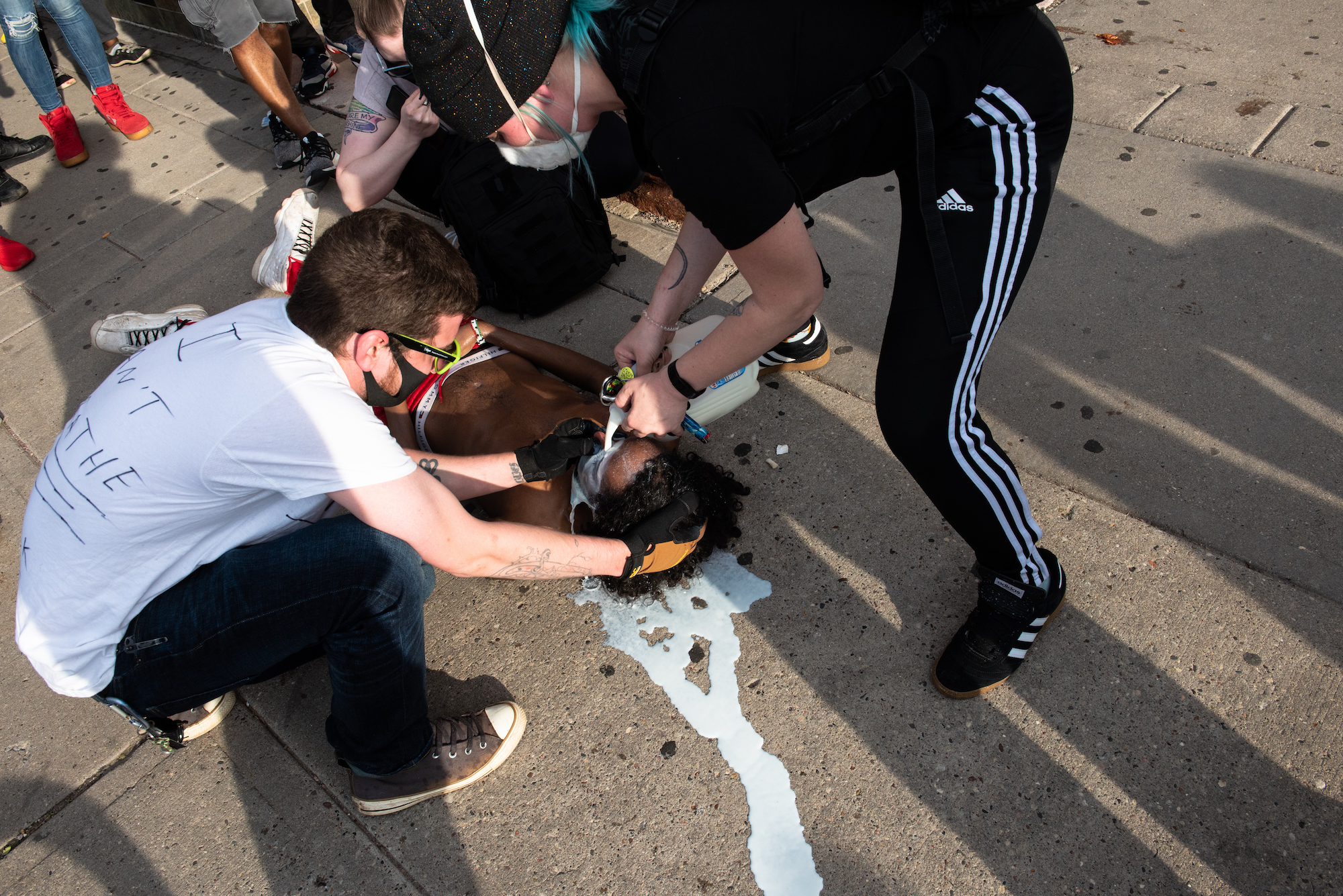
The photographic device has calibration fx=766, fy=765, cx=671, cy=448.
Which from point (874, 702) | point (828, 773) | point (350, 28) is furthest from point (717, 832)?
point (350, 28)

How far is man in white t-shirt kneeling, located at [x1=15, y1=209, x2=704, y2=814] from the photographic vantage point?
1692 mm

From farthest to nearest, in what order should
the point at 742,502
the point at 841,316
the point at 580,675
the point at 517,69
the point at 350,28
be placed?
the point at 350,28 → the point at 841,316 → the point at 742,502 → the point at 580,675 → the point at 517,69

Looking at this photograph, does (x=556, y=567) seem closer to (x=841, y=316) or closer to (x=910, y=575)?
(x=910, y=575)

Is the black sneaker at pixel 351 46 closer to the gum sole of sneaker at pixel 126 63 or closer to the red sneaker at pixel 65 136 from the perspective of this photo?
the red sneaker at pixel 65 136

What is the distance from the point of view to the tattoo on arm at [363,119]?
313cm

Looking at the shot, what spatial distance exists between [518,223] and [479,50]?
1686mm

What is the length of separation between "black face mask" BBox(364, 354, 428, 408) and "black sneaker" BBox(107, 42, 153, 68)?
5.57 meters

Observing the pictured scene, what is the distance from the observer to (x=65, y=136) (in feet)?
16.1

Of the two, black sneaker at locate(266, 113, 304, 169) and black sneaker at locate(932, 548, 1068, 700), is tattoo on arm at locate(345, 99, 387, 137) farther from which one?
black sneaker at locate(932, 548, 1068, 700)

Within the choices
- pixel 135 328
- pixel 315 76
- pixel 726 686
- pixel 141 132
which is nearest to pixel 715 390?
A: pixel 726 686

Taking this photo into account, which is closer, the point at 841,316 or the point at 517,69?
the point at 517,69

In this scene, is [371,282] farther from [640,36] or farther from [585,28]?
[640,36]

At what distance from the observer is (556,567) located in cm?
215

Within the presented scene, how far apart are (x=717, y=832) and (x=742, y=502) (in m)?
1.05
